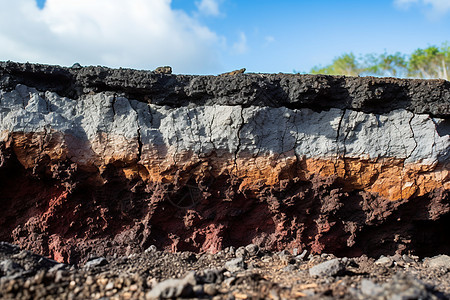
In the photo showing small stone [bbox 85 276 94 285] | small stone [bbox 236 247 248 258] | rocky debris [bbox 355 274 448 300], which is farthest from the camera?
small stone [bbox 236 247 248 258]

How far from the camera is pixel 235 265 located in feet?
12.6

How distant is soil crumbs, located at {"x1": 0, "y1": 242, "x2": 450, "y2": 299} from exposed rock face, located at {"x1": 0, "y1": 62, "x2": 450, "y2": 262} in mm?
383

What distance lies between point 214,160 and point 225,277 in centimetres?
153

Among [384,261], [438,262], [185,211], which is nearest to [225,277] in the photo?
[185,211]

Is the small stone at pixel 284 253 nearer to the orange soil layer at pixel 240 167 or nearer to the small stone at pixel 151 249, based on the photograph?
the orange soil layer at pixel 240 167

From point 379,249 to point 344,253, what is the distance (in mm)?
485

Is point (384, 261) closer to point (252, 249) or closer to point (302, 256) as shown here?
point (302, 256)

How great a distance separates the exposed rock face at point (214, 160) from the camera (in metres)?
4.34

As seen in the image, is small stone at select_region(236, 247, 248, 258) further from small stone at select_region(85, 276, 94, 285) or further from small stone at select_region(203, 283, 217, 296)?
small stone at select_region(85, 276, 94, 285)

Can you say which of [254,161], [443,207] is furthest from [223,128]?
[443,207]

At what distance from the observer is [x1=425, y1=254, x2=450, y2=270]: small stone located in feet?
14.3

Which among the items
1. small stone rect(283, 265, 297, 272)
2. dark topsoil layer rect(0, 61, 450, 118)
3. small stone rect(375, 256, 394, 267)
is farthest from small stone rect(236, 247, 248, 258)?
dark topsoil layer rect(0, 61, 450, 118)

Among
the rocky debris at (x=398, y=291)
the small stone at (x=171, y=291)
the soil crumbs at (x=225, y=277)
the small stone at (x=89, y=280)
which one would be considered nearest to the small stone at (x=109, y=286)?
the soil crumbs at (x=225, y=277)

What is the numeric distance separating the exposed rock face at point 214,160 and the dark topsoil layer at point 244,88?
0.01 metres
